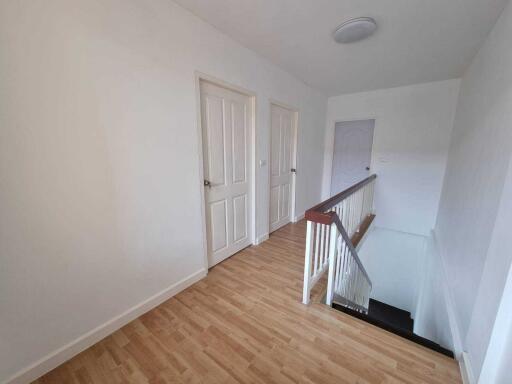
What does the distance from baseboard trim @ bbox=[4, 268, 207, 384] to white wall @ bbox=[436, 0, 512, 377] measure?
2.10m

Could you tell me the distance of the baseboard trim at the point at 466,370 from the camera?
3.70 feet

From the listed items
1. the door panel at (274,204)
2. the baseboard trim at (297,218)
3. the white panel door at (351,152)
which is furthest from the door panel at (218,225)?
the white panel door at (351,152)

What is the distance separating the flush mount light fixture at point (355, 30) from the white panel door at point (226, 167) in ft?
3.56

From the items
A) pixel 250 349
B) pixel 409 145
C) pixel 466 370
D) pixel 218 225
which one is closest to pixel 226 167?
pixel 218 225

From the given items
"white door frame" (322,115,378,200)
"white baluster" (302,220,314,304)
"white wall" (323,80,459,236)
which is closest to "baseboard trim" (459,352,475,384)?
"white baluster" (302,220,314,304)

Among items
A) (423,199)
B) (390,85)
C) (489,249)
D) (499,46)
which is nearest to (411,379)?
(489,249)

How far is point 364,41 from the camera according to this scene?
2.04 meters

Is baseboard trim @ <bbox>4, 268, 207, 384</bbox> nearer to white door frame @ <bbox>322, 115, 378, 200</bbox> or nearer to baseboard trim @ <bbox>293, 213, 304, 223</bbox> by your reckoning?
baseboard trim @ <bbox>293, 213, 304, 223</bbox>

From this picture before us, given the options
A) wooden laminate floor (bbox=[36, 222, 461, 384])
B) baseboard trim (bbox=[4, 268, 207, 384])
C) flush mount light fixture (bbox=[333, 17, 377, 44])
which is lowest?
wooden laminate floor (bbox=[36, 222, 461, 384])

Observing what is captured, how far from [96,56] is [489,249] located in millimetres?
2626

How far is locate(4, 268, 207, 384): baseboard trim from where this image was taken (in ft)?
3.74

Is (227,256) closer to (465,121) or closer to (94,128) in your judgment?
(94,128)

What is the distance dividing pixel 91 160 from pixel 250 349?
1.59 m

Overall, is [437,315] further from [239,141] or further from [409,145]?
[239,141]
